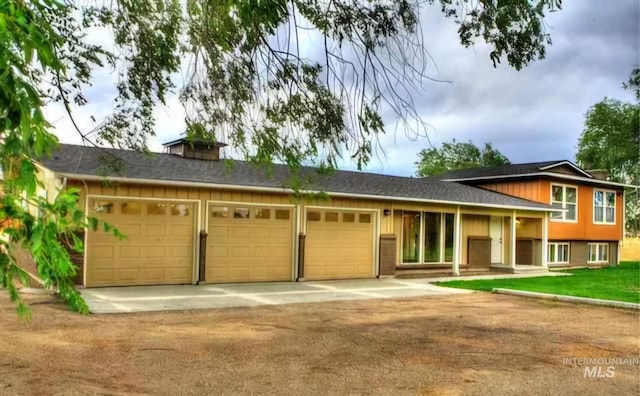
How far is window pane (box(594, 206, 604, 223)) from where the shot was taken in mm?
23578

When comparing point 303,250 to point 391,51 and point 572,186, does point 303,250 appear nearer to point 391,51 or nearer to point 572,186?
point 391,51

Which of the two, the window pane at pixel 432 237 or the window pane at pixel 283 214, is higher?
the window pane at pixel 283 214

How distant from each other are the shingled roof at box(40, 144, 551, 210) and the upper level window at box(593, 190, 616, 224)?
16.2 ft

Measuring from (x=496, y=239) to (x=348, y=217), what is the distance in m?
7.26

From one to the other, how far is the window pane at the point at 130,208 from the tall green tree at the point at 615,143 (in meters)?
30.9

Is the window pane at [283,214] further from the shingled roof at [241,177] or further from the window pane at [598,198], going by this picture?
the window pane at [598,198]

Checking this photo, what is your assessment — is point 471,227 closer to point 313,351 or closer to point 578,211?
point 578,211

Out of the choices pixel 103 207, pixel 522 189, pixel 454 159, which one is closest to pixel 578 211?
pixel 522 189

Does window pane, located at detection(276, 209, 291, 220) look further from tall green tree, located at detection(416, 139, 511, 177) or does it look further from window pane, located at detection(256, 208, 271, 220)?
tall green tree, located at detection(416, 139, 511, 177)

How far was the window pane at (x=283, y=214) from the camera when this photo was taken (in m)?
14.2

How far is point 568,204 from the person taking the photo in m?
22.4

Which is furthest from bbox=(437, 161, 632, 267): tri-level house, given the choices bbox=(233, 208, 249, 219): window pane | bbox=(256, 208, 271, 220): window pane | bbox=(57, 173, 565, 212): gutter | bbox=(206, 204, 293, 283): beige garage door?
bbox=(233, 208, 249, 219): window pane

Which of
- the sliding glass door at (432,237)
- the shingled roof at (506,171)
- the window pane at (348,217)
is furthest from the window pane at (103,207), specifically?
the shingled roof at (506,171)

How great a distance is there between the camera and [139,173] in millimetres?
12336
